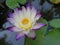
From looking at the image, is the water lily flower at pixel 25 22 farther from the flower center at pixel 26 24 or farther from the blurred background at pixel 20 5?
the blurred background at pixel 20 5

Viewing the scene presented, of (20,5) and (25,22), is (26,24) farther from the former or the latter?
(20,5)

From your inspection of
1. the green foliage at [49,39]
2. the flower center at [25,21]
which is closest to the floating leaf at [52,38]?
the green foliage at [49,39]

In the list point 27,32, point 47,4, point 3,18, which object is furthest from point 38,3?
point 27,32

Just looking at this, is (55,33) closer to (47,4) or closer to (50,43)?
(50,43)

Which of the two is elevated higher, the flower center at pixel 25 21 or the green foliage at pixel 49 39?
the flower center at pixel 25 21

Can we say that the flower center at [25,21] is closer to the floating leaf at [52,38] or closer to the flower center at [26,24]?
the flower center at [26,24]

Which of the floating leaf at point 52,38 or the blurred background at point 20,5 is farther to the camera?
the blurred background at point 20,5

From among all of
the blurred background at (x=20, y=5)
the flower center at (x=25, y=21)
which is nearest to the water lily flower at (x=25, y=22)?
the flower center at (x=25, y=21)

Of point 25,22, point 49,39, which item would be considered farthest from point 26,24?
point 49,39

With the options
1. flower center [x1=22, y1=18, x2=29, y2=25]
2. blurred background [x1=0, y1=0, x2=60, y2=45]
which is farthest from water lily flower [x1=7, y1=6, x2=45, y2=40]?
blurred background [x1=0, y1=0, x2=60, y2=45]
